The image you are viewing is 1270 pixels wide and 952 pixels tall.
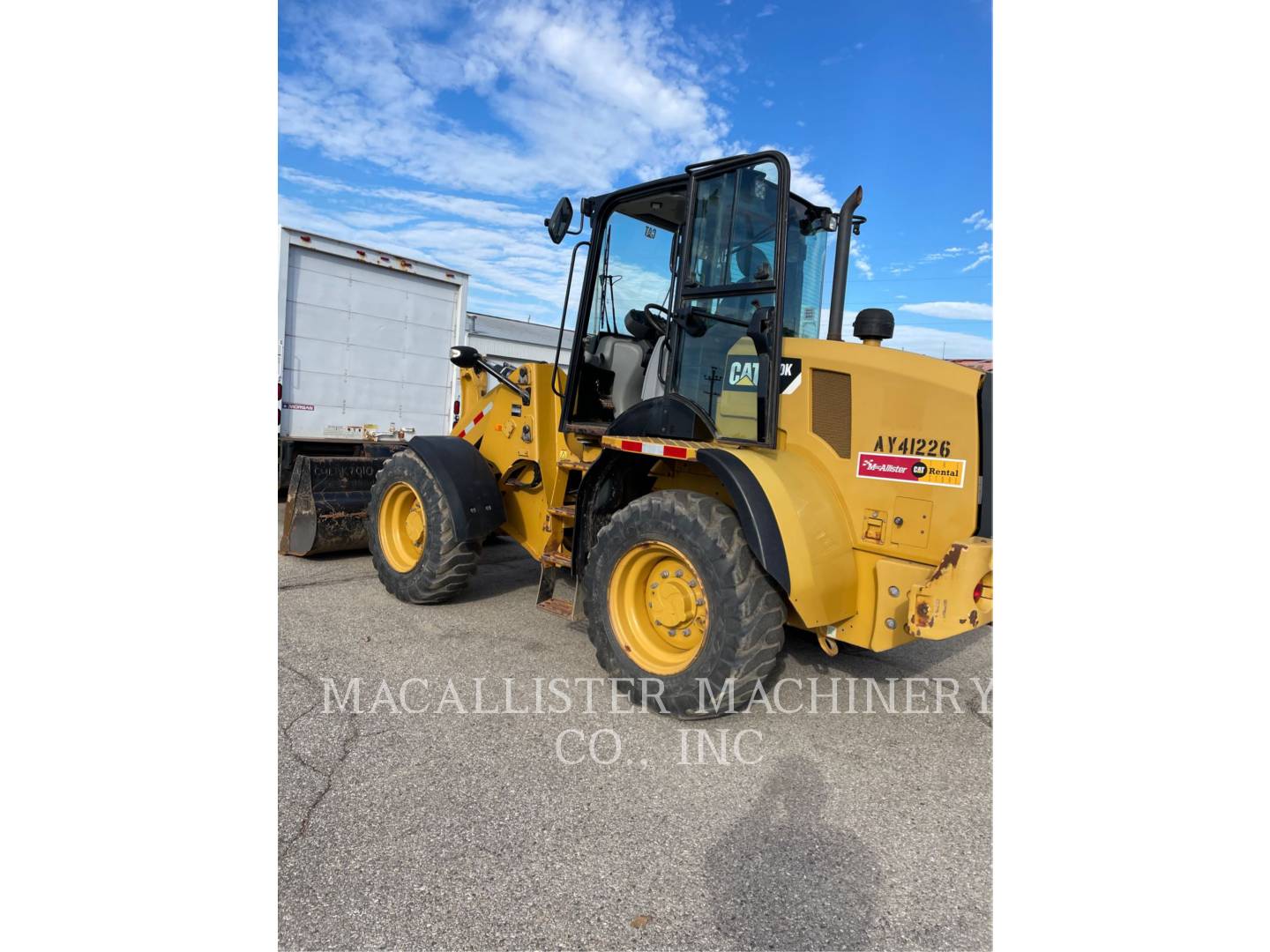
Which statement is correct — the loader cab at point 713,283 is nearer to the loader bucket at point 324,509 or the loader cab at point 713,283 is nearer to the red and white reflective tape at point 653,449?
the red and white reflective tape at point 653,449

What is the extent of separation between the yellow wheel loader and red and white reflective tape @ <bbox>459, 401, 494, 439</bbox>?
0.63 metres

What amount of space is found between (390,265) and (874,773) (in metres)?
7.39

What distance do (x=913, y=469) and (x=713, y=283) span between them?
1.41 metres

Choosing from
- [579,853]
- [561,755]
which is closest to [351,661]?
[561,755]

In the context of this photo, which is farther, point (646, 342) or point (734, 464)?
point (646, 342)

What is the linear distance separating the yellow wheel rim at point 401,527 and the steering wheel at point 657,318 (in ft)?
7.04

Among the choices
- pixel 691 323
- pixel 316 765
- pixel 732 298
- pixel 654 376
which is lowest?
pixel 316 765

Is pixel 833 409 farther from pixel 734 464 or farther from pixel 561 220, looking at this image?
pixel 561 220

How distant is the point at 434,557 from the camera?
4.89 meters

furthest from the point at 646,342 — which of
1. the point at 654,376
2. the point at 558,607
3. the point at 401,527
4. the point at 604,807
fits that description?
the point at 604,807

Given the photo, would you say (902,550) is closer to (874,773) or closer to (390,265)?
(874,773)

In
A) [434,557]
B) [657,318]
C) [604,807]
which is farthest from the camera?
[434,557]

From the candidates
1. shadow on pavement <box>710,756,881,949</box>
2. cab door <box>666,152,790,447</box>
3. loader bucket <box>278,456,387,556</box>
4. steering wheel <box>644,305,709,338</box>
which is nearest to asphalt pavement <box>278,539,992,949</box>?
shadow on pavement <box>710,756,881,949</box>

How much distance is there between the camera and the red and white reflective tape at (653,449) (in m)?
3.64
